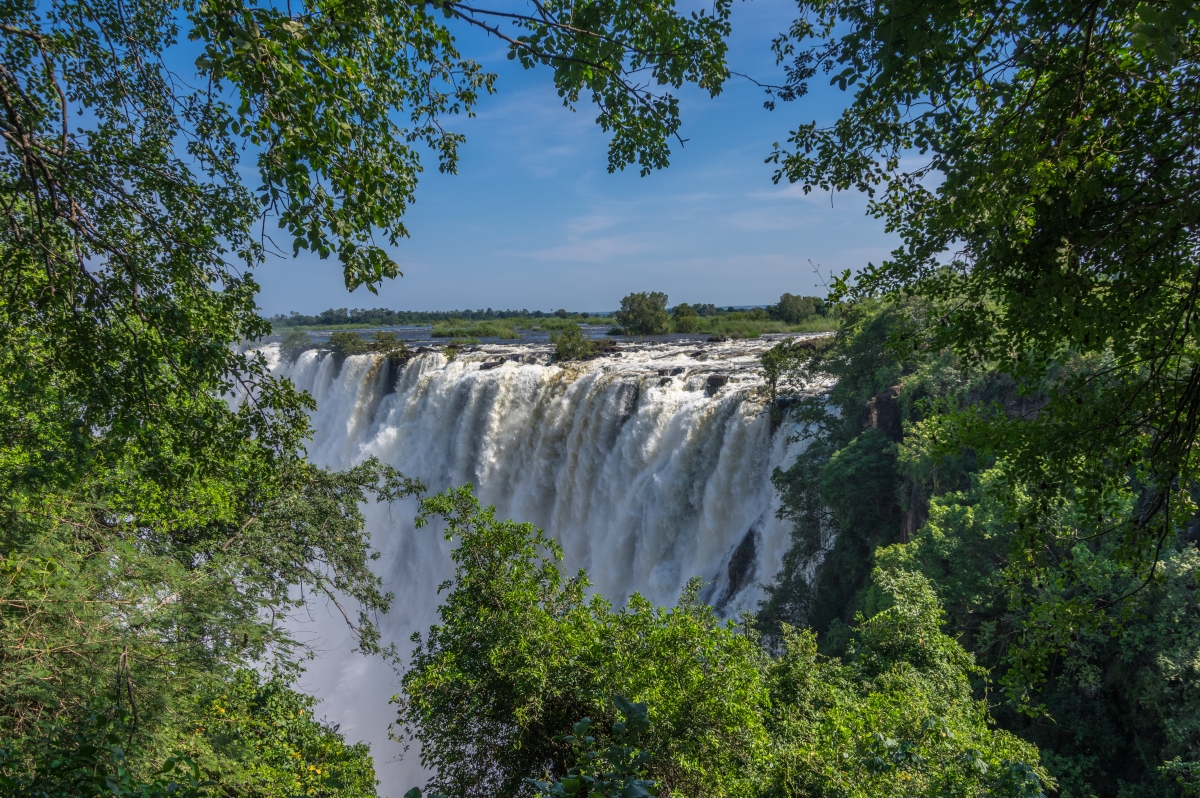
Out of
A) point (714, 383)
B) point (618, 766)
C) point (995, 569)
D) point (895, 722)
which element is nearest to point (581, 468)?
point (714, 383)

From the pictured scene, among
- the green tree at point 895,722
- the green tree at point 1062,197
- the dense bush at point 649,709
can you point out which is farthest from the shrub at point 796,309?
the green tree at point 1062,197

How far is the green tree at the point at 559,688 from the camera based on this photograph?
20.3 ft

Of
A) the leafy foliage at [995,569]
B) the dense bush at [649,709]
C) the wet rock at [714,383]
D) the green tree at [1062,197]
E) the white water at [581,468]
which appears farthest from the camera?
the wet rock at [714,383]

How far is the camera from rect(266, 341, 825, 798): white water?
634 inches

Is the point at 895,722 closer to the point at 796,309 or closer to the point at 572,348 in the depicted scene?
the point at 572,348

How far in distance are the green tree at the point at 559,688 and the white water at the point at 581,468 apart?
6.90 m

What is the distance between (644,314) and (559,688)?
115ft

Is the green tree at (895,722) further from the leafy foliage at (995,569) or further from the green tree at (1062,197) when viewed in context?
the green tree at (1062,197)

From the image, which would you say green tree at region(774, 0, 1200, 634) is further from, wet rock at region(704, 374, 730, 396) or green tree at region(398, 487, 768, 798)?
wet rock at region(704, 374, 730, 396)

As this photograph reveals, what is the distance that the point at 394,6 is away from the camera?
3.39 meters

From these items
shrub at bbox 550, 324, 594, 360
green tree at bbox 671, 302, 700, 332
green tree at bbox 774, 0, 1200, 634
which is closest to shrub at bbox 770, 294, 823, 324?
green tree at bbox 671, 302, 700, 332

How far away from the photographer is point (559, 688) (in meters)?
6.72

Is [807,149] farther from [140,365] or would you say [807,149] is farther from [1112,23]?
[140,365]

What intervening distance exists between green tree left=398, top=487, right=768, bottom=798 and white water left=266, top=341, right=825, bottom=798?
22.6 feet
